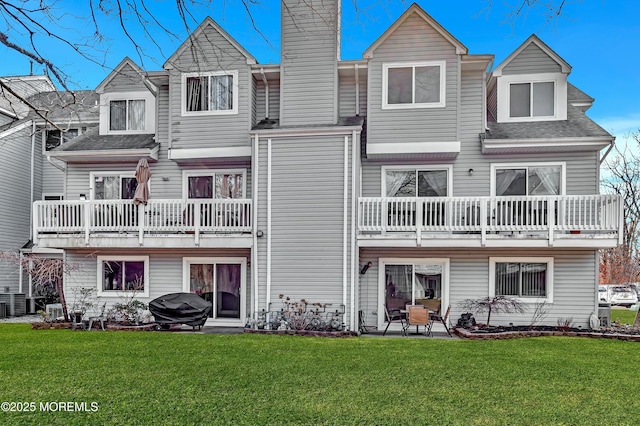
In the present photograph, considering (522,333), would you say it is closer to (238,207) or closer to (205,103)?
(238,207)

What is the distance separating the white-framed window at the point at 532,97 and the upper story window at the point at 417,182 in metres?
2.71

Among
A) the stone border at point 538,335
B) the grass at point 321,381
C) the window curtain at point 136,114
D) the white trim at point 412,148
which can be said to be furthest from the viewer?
the window curtain at point 136,114

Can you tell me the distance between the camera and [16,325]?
14.4 m

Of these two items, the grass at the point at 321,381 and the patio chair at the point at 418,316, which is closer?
the grass at the point at 321,381

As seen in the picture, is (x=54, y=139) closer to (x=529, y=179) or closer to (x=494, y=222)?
(x=494, y=222)

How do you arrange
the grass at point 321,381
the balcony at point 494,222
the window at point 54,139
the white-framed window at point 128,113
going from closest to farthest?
the grass at point 321,381, the balcony at point 494,222, the white-framed window at point 128,113, the window at point 54,139

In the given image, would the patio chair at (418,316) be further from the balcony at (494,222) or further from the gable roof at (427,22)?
the gable roof at (427,22)

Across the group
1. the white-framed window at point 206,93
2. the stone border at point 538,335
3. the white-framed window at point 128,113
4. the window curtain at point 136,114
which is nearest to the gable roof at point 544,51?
the stone border at point 538,335

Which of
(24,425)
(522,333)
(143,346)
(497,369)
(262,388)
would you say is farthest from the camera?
(522,333)

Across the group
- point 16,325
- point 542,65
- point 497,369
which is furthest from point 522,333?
point 16,325

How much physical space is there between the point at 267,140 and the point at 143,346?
659cm

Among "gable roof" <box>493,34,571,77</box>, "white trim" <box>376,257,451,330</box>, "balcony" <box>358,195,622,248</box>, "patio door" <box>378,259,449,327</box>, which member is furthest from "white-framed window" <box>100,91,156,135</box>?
"gable roof" <box>493,34,571,77</box>

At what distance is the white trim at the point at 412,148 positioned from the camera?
13266 mm

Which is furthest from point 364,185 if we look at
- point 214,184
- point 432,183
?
point 214,184
